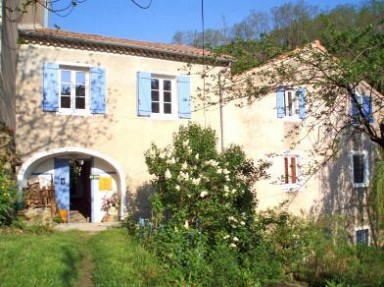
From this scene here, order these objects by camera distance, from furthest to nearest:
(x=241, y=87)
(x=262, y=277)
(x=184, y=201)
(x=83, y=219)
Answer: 1. (x=83, y=219)
2. (x=184, y=201)
3. (x=262, y=277)
4. (x=241, y=87)

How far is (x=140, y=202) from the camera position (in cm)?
1539

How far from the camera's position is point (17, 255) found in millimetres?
8211

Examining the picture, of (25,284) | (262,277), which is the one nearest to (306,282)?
(262,277)

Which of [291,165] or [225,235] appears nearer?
[225,235]

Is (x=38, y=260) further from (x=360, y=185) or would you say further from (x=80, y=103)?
(x=360, y=185)

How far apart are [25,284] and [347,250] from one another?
10275mm

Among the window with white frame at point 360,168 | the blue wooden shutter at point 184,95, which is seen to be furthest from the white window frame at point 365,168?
the blue wooden shutter at point 184,95

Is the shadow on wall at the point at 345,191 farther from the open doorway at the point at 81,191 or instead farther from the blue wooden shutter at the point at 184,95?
the open doorway at the point at 81,191

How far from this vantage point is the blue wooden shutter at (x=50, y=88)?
14086 millimetres

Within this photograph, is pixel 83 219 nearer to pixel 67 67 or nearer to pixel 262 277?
pixel 67 67

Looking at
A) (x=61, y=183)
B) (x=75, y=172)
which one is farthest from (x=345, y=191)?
(x=61, y=183)

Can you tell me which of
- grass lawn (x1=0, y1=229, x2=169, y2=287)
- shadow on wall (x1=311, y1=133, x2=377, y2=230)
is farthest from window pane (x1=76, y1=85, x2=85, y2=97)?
shadow on wall (x1=311, y1=133, x2=377, y2=230)

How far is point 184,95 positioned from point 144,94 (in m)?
1.41

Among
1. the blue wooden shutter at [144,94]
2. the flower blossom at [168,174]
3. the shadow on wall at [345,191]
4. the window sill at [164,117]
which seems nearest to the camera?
the flower blossom at [168,174]
